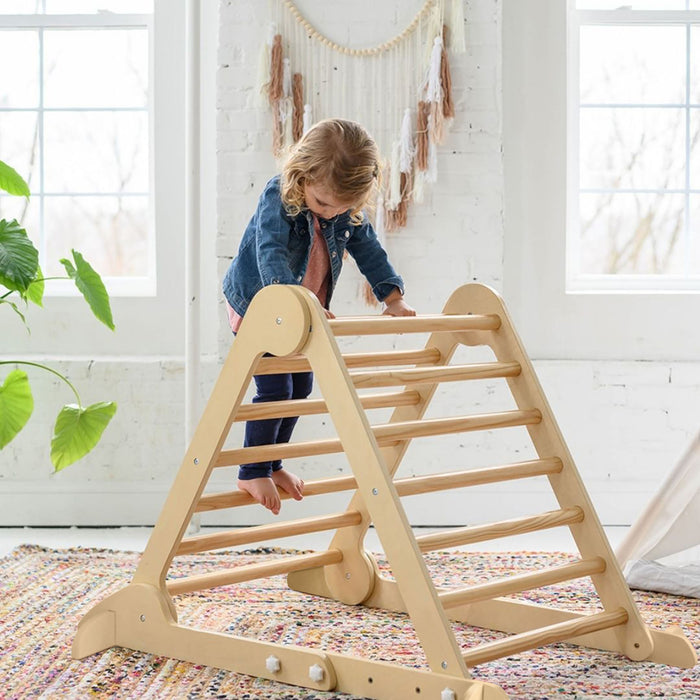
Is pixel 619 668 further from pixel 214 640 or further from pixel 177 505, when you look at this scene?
pixel 177 505

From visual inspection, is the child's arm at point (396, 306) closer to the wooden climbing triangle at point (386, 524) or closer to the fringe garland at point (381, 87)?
the wooden climbing triangle at point (386, 524)

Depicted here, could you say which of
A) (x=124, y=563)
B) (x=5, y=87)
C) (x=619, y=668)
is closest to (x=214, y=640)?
(x=619, y=668)

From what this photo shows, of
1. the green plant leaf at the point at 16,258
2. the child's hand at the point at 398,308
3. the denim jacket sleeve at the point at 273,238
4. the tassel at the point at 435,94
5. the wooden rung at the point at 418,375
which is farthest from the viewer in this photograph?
the tassel at the point at 435,94

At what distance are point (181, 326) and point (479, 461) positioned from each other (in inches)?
42.7

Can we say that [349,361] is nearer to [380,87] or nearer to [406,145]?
[406,145]

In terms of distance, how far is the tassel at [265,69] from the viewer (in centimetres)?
317

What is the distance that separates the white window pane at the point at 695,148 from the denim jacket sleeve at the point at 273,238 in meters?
1.90

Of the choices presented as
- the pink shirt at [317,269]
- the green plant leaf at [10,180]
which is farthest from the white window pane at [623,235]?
the green plant leaf at [10,180]

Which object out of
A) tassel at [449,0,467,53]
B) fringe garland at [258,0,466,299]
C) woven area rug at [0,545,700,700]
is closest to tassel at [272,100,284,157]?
fringe garland at [258,0,466,299]

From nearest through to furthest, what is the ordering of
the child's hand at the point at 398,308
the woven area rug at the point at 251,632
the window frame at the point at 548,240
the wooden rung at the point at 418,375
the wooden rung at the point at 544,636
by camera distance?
1. the wooden rung at the point at 544,636
2. the woven area rug at the point at 251,632
3. the wooden rung at the point at 418,375
4. the child's hand at the point at 398,308
5. the window frame at the point at 548,240

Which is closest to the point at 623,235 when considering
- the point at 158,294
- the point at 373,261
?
the point at 373,261

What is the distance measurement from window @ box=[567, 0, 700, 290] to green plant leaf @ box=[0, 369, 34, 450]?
1.80m

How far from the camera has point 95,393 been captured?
3256 mm

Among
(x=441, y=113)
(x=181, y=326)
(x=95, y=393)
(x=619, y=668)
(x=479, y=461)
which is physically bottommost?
(x=619, y=668)
